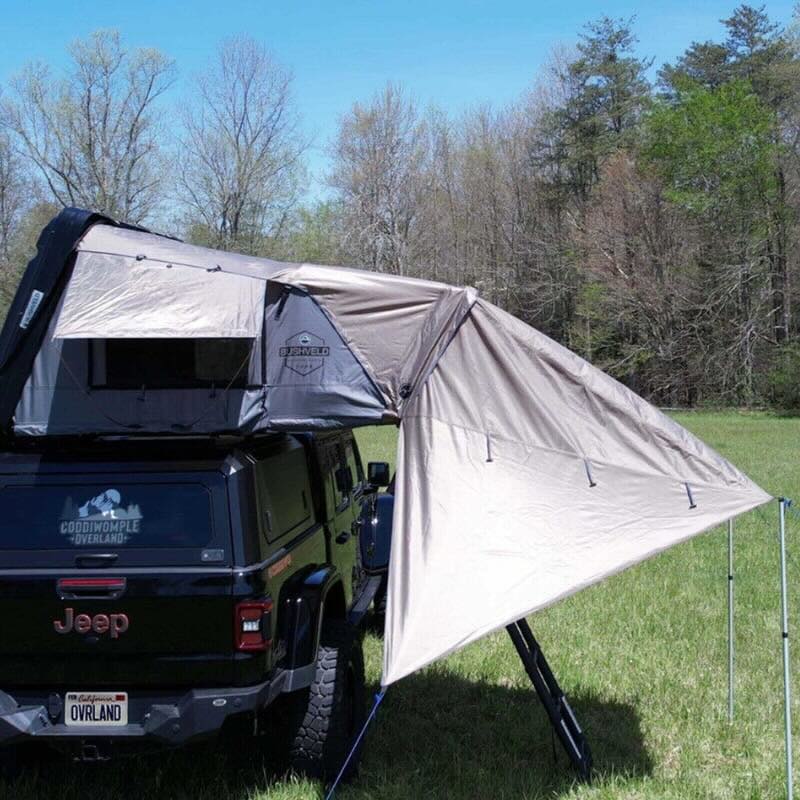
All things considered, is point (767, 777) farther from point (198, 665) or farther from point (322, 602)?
point (198, 665)

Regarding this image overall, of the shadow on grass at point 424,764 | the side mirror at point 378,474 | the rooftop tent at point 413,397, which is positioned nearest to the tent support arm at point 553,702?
the shadow on grass at point 424,764

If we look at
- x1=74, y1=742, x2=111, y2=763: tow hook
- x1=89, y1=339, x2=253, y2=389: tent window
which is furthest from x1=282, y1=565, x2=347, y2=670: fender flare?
x1=89, y1=339, x2=253, y2=389: tent window

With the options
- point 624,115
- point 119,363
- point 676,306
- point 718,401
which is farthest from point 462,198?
point 119,363

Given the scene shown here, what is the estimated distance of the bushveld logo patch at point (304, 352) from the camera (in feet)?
16.1

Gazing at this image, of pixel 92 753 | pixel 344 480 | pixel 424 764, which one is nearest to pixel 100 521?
pixel 92 753

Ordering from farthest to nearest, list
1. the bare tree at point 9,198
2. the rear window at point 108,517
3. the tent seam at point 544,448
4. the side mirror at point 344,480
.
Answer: the bare tree at point 9,198
the side mirror at point 344,480
the tent seam at point 544,448
the rear window at point 108,517

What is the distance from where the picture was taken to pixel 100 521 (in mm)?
4449

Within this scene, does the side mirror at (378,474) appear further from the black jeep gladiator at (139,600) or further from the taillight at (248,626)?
the taillight at (248,626)

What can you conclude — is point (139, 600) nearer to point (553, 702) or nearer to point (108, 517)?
point (108, 517)

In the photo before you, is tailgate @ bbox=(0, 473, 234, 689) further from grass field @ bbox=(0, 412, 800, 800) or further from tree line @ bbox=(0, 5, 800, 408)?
tree line @ bbox=(0, 5, 800, 408)

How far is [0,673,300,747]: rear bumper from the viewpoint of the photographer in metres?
4.24

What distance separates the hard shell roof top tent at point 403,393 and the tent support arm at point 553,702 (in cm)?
73

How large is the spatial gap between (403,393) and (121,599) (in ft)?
5.26

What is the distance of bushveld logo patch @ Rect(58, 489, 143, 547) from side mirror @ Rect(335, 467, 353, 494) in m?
2.43
